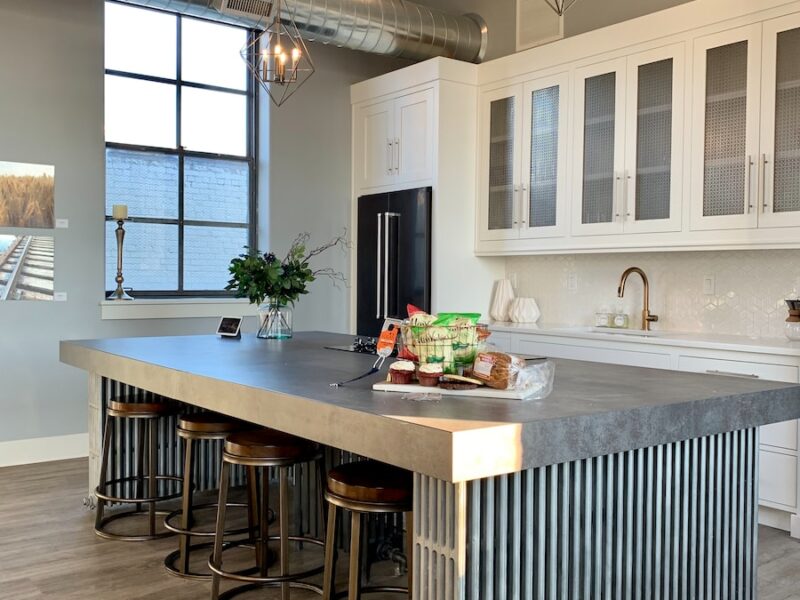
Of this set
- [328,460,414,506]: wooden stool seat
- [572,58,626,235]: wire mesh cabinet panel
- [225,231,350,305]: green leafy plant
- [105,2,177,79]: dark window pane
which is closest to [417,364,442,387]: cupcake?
[328,460,414,506]: wooden stool seat

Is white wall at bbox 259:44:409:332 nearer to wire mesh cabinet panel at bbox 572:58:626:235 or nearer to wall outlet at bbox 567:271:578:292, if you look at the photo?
wall outlet at bbox 567:271:578:292

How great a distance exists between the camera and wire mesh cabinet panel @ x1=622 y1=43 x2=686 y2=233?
4.27 metres

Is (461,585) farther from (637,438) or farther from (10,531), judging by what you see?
(10,531)

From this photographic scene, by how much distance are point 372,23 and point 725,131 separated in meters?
2.47

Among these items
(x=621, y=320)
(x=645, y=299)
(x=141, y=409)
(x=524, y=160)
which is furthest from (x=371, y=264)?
(x=141, y=409)

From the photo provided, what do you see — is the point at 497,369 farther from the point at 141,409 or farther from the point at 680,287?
the point at 680,287

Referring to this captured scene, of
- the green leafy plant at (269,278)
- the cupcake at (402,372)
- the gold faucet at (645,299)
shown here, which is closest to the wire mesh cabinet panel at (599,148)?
the gold faucet at (645,299)

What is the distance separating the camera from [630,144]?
452cm

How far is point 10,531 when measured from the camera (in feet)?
11.9

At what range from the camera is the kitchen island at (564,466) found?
1704 millimetres

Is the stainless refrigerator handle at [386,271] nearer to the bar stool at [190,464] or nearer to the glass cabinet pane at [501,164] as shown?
the glass cabinet pane at [501,164]

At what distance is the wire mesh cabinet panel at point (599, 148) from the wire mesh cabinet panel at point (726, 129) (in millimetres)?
492

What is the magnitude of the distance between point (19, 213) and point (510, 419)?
4.35m

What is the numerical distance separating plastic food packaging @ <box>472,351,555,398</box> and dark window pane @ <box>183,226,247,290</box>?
424 cm
